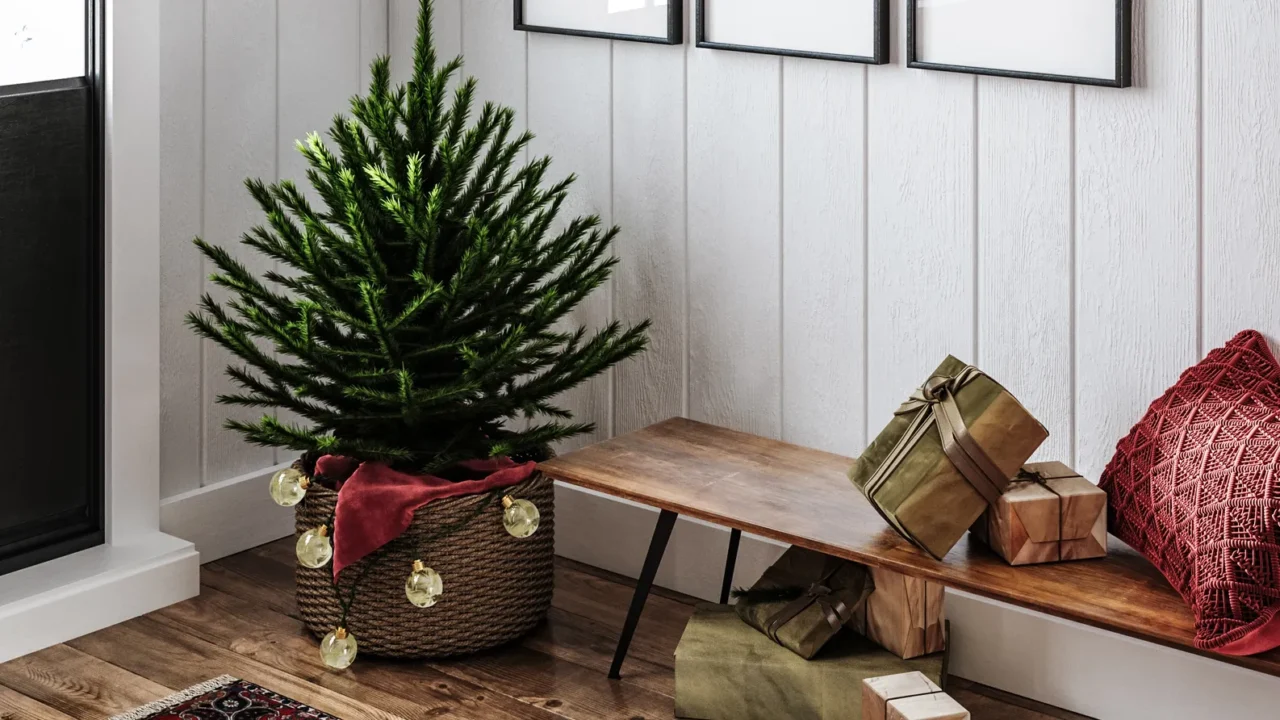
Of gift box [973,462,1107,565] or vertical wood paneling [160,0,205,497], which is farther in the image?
vertical wood paneling [160,0,205,497]

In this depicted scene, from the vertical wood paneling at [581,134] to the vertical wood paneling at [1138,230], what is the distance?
2.77 ft

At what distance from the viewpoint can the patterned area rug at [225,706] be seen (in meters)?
1.93

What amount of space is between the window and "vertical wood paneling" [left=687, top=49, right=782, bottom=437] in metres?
0.99

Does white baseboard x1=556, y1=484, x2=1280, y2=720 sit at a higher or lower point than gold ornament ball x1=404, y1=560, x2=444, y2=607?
lower

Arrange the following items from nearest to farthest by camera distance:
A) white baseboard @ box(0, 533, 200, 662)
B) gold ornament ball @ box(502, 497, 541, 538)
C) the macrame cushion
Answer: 1. the macrame cushion
2. gold ornament ball @ box(502, 497, 541, 538)
3. white baseboard @ box(0, 533, 200, 662)

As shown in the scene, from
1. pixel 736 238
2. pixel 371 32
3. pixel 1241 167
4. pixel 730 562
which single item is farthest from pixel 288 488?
pixel 1241 167

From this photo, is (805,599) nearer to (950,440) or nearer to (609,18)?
(950,440)

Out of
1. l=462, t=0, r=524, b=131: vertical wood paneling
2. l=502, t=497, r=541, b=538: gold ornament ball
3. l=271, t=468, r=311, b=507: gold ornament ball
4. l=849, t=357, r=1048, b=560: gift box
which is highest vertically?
l=462, t=0, r=524, b=131: vertical wood paneling

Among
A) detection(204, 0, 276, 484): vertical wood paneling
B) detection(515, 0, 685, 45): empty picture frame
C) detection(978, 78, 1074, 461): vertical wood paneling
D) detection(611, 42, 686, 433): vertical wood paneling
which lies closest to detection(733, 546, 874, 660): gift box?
detection(978, 78, 1074, 461): vertical wood paneling

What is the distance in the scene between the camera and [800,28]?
6.78 feet

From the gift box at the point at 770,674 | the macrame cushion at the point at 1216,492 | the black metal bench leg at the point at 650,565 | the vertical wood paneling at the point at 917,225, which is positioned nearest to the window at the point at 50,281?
the black metal bench leg at the point at 650,565

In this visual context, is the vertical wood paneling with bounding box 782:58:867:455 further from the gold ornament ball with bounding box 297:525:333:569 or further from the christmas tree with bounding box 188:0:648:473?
the gold ornament ball with bounding box 297:525:333:569

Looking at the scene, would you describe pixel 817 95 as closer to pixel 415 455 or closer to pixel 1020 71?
pixel 1020 71

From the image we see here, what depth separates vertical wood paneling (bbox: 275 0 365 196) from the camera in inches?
98.9
